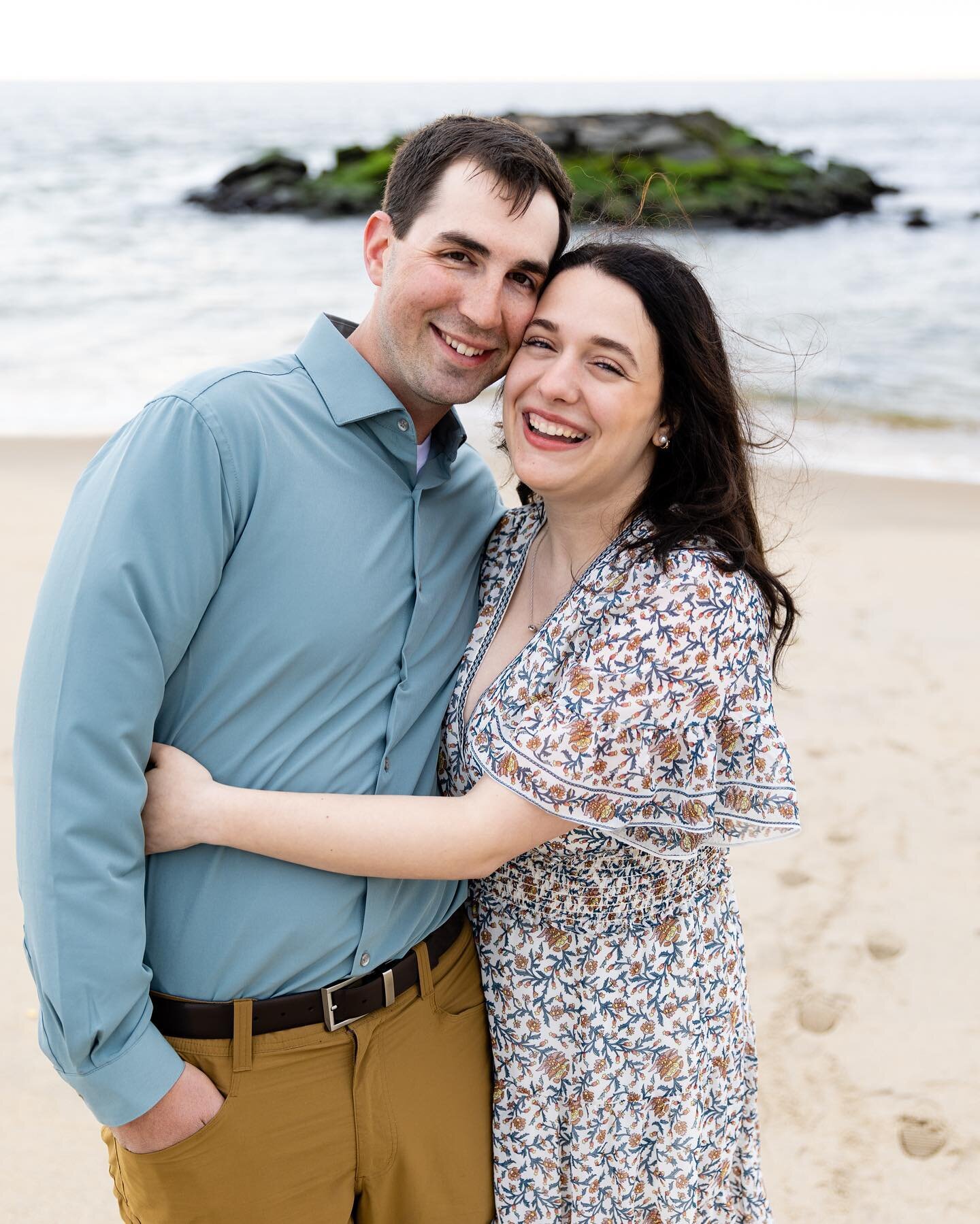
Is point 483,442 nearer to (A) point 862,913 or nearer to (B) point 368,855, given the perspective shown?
(A) point 862,913

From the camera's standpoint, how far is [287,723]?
2.00 meters

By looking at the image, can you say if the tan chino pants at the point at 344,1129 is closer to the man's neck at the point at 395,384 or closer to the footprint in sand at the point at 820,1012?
the man's neck at the point at 395,384

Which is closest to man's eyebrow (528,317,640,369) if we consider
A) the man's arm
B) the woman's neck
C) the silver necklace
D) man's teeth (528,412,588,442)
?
man's teeth (528,412,588,442)

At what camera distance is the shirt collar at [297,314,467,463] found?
2.09 metres

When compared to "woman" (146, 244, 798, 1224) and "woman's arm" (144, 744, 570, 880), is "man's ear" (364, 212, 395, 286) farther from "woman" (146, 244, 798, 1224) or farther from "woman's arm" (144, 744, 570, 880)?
"woman's arm" (144, 744, 570, 880)

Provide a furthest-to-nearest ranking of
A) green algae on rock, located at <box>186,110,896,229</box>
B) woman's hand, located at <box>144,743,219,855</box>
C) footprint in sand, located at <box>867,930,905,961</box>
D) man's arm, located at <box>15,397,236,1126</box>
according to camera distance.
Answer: green algae on rock, located at <box>186,110,896,229</box>, footprint in sand, located at <box>867,930,905,961</box>, woman's hand, located at <box>144,743,219,855</box>, man's arm, located at <box>15,397,236,1126</box>

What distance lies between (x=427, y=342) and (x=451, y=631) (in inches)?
22.6

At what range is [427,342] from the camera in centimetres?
219

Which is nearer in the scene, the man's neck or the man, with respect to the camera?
the man

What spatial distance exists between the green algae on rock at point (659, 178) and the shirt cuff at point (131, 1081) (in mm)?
26185

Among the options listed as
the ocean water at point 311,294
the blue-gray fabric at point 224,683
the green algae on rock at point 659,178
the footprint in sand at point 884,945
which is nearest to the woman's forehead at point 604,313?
the ocean water at point 311,294

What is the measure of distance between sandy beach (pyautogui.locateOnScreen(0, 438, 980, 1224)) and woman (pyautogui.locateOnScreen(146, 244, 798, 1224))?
3.75 feet

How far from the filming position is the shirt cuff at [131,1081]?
1.82 meters

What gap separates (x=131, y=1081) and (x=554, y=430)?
4.47 ft
